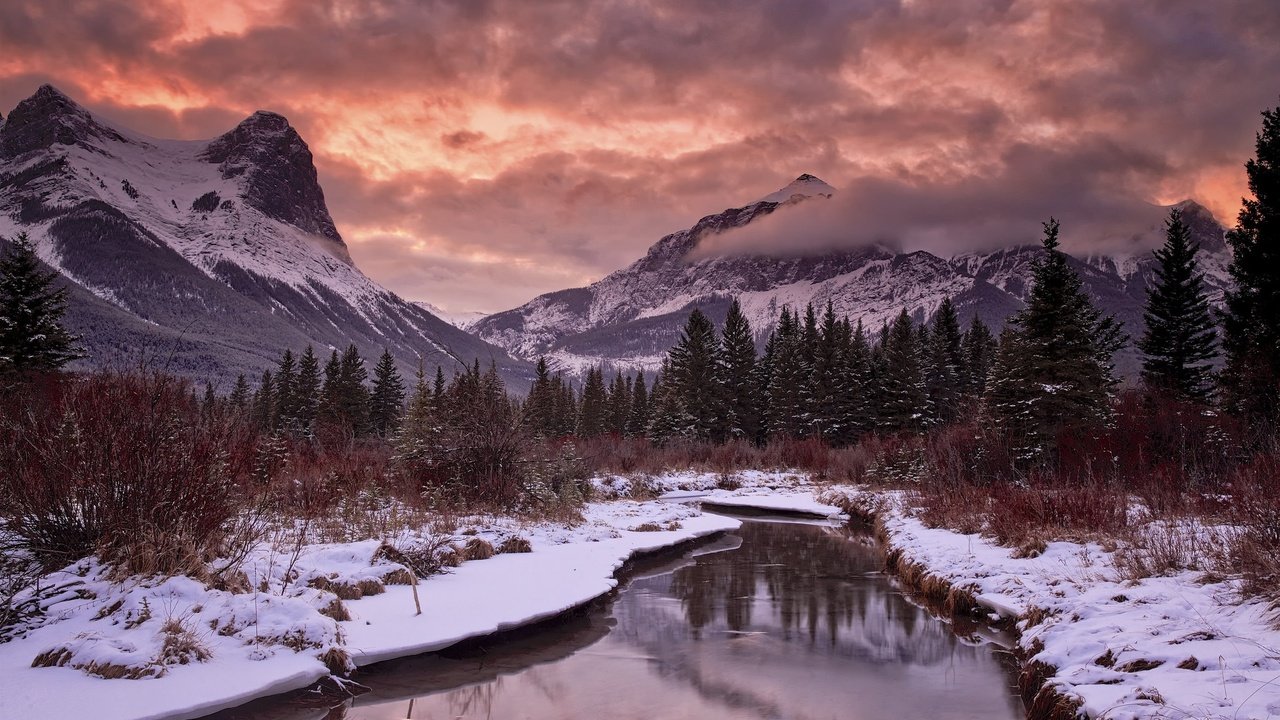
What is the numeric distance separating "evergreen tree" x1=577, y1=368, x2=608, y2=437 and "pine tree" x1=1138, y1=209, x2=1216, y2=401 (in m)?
49.5

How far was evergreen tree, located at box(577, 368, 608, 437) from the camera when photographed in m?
74.1

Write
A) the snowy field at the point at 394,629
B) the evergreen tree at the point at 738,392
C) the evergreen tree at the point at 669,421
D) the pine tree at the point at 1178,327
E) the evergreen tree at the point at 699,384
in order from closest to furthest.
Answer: the snowy field at the point at 394,629
the pine tree at the point at 1178,327
the evergreen tree at the point at 669,421
the evergreen tree at the point at 699,384
the evergreen tree at the point at 738,392

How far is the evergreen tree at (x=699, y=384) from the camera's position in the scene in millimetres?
57312

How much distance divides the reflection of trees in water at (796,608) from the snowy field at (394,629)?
114 cm

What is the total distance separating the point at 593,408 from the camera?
7662 centimetres

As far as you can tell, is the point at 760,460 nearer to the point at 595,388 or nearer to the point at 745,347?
the point at 745,347

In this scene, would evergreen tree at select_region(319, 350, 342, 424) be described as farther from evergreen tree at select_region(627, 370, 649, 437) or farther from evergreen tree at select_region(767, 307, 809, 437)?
evergreen tree at select_region(767, 307, 809, 437)

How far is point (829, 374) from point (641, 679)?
49.7 meters

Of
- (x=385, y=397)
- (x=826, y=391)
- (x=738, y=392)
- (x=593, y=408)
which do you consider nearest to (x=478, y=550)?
(x=826, y=391)

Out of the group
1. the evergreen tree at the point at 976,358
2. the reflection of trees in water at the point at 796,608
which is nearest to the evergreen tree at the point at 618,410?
the evergreen tree at the point at 976,358

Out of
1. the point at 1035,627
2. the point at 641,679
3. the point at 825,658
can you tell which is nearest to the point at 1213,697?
the point at 1035,627

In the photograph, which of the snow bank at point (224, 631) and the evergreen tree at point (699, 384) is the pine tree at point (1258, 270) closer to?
the snow bank at point (224, 631)

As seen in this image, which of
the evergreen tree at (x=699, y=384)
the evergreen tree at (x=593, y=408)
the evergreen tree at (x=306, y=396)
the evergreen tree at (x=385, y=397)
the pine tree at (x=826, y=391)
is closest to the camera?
the pine tree at (x=826, y=391)

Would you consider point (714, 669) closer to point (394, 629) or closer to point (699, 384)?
point (394, 629)
